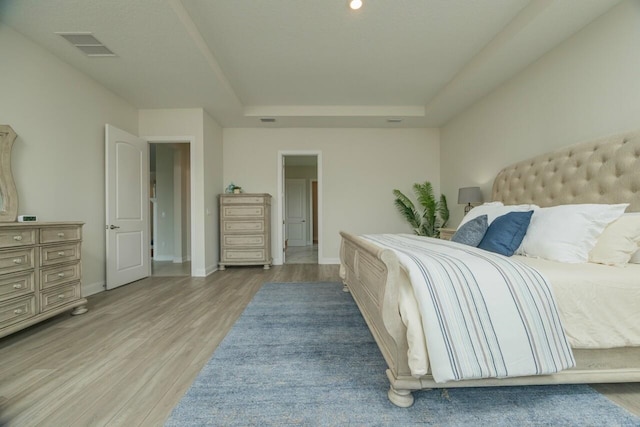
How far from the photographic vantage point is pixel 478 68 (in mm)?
3033

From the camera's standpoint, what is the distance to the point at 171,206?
19.0 ft

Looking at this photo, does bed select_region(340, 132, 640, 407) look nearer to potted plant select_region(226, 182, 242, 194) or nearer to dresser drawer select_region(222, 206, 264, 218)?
dresser drawer select_region(222, 206, 264, 218)

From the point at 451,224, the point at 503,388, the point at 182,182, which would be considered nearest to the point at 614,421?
the point at 503,388

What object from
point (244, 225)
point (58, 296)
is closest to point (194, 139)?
point (244, 225)

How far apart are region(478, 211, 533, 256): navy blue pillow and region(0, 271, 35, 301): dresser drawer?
3.52 meters

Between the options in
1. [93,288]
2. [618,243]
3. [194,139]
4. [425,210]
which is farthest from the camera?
[425,210]

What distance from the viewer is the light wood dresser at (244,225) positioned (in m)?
4.61

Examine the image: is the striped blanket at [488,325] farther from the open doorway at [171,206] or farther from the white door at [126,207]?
the open doorway at [171,206]

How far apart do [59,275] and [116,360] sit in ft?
3.99

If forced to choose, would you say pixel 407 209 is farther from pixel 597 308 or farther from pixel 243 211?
pixel 597 308

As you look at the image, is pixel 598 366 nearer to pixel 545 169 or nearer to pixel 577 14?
pixel 545 169

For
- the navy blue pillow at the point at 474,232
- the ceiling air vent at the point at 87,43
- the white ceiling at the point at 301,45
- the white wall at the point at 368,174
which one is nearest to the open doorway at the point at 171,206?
the white ceiling at the point at 301,45

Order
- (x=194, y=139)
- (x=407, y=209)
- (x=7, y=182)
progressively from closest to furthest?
1. (x=7, y=182)
2. (x=194, y=139)
3. (x=407, y=209)

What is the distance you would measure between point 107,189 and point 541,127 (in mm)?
4995
